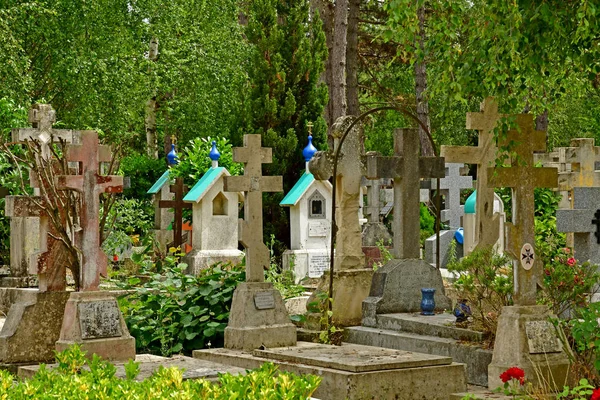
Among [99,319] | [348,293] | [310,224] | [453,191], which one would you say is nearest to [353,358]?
[99,319]

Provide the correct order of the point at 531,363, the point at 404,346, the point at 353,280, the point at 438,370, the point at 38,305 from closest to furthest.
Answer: the point at 531,363, the point at 438,370, the point at 38,305, the point at 404,346, the point at 353,280

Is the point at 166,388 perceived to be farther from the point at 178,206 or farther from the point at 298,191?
the point at 178,206

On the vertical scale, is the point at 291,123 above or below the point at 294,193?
above

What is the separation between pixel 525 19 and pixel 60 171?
434 centimetres

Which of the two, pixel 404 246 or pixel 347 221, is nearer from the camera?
pixel 404 246

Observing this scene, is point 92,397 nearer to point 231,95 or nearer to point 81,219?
point 81,219

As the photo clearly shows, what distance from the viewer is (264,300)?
10.7 metres

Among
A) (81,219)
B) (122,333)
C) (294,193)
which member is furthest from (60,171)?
(294,193)

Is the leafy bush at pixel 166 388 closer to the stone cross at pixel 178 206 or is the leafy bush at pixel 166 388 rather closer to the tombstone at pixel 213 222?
the tombstone at pixel 213 222

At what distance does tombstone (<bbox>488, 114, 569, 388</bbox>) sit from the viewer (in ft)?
27.7

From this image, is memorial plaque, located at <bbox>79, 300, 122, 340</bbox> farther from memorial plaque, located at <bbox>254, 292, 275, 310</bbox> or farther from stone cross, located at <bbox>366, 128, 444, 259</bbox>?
stone cross, located at <bbox>366, 128, 444, 259</bbox>

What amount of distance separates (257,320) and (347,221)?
2059mm

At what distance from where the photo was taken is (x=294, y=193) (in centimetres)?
1833

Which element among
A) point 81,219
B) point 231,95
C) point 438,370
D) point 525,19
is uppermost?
point 231,95
